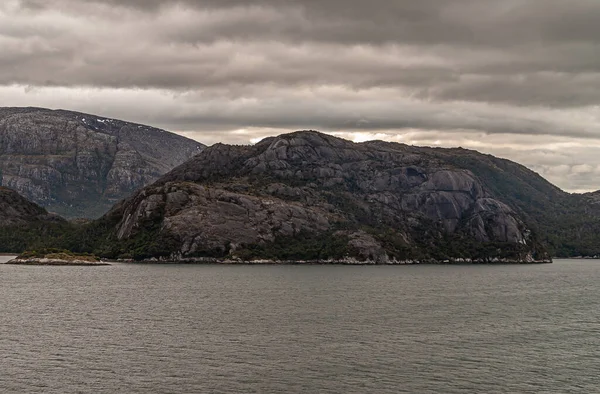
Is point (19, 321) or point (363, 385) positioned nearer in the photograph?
point (363, 385)

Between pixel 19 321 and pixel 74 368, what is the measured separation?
2011 inches

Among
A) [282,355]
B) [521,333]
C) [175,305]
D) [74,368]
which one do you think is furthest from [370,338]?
[175,305]

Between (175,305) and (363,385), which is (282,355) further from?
(175,305)

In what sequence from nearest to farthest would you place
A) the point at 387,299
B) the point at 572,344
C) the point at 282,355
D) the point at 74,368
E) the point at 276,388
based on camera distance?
the point at 276,388
the point at 74,368
the point at 282,355
the point at 572,344
the point at 387,299

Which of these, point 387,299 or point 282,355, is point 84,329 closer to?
point 282,355

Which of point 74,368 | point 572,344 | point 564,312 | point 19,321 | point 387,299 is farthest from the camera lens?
point 387,299

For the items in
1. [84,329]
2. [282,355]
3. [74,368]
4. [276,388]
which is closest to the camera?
[276,388]

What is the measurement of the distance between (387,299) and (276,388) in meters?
114

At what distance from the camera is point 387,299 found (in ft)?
634

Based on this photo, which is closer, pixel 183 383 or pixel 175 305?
pixel 183 383

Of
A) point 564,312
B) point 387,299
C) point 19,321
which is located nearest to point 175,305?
point 19,321

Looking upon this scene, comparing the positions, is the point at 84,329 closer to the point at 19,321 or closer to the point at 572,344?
the point at 19,321

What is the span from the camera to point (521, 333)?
129500 mm

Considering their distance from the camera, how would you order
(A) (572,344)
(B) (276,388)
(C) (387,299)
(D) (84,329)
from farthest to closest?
(C) (387,299) < (D) (84,329) < (A) (572,344) < (B) (276,388)
